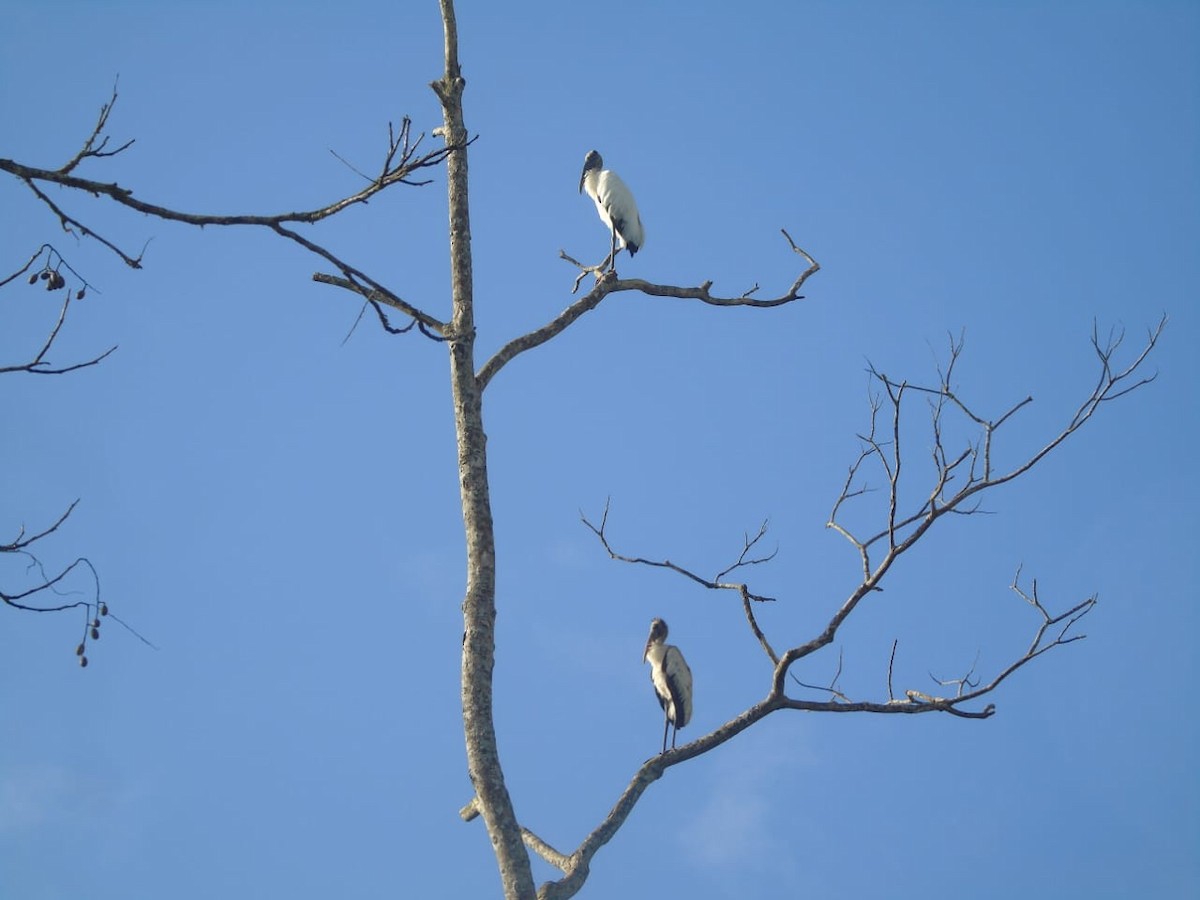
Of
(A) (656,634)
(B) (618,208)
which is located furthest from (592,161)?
(A) (656,634)

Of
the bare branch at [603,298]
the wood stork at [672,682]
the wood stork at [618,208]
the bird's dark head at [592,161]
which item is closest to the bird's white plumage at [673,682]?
the wood stork at [672,682]

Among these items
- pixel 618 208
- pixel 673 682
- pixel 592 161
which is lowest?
pixel 673 682

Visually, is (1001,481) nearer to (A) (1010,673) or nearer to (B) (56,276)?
(A) (1010,673)

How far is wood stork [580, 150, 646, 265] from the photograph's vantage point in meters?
13.2

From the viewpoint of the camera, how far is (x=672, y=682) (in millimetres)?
9070

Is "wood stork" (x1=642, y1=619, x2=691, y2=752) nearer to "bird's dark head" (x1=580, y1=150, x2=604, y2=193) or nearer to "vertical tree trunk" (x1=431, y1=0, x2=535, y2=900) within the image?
"vertical tree trunk" (x1=431, y1=0, x2=535, y2=900)

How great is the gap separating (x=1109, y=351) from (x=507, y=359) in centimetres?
300

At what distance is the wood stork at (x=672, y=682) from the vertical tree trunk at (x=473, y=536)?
3.33 m

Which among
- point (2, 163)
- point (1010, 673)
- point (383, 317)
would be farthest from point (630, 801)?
point (2, 163)

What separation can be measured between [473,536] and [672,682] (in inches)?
139

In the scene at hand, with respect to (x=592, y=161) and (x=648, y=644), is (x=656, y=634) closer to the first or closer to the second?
(x=648, y=644)

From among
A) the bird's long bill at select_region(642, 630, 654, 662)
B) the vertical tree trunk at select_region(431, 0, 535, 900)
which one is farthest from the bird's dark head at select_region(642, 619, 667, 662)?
the vertical tree trunk at select_region(431, 0, 535, 900)

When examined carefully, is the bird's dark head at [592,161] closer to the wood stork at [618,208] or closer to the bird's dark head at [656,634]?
the wood stork at [618,208]

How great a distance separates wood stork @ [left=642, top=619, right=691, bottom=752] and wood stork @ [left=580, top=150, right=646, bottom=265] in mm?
5357
